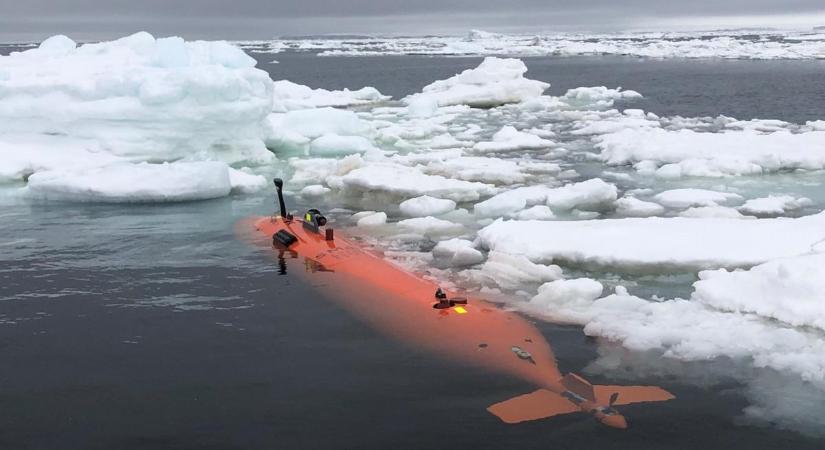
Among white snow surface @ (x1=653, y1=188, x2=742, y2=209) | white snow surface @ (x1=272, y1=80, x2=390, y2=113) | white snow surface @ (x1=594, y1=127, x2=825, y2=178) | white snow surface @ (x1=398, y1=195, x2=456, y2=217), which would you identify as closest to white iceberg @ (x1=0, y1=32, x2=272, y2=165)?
white snow surface @ (x1=398, y1=195, x2=456, y2=217)

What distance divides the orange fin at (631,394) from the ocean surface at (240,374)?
0.38ft

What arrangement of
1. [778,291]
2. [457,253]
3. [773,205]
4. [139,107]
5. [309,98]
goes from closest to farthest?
1. [778,291]
2. [457,253]
3. [773,205]
4. [139,107]
5. [309,98]

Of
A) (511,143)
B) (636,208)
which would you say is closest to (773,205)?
(636,208)

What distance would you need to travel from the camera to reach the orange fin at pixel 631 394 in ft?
22.2

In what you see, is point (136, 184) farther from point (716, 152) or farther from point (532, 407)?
point (716, 152)

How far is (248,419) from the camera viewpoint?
21.9ft

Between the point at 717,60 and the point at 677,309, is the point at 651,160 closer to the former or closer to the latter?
the point at 677,309

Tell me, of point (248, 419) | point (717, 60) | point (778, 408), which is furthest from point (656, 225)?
point (717, 60)

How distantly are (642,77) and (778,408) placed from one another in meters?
50.1

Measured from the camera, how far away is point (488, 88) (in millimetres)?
35406

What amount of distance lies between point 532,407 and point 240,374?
2.80 meters

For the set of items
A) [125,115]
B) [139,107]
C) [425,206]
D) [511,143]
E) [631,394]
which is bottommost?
[631,394]

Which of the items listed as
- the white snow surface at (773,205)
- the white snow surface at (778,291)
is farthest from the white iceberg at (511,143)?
the white snow surface at (778,291)

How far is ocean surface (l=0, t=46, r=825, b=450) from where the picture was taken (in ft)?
20.8
